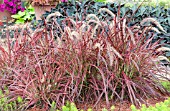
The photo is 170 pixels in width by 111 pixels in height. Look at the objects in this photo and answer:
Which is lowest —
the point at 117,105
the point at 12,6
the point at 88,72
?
the point at 117,105

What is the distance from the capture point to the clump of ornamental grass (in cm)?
369

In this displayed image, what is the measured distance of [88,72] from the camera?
382cm

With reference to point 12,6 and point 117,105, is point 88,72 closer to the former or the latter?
point 117,105

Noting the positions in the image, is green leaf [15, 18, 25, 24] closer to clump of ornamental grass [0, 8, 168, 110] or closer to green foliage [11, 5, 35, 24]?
green foliage [11, 5, 35, 24]


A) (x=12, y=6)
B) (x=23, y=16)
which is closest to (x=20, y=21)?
(x=23, y=16)

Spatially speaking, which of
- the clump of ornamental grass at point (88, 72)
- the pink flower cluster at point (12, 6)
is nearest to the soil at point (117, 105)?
the clump of ornamental grass at point (88, 72)

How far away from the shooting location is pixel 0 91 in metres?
3.89

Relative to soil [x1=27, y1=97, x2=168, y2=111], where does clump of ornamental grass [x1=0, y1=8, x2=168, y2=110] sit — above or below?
above

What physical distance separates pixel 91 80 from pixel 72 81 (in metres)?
0.29

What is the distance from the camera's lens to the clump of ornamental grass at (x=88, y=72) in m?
3.69

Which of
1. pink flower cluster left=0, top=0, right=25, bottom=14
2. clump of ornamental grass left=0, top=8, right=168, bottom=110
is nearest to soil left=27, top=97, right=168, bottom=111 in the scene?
clump of ornamental grass left=0, top=8, right=168, bottom=110

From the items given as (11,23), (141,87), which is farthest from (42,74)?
(11,23)

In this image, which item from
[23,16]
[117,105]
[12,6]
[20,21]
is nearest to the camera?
[117,105]

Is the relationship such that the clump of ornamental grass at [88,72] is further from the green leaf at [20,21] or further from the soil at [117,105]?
the green leaf at [20,21]
